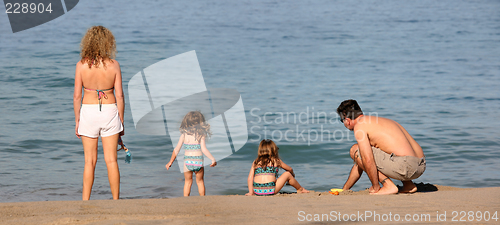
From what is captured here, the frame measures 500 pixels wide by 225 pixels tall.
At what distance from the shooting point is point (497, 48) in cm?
1895

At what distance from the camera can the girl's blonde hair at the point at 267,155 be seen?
15.9 ft

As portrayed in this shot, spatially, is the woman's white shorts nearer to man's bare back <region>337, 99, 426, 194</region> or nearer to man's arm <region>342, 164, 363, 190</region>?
man's bare back <region>337, 99, 426, 194</region>

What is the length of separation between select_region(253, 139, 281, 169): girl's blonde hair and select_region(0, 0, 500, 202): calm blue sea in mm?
1294

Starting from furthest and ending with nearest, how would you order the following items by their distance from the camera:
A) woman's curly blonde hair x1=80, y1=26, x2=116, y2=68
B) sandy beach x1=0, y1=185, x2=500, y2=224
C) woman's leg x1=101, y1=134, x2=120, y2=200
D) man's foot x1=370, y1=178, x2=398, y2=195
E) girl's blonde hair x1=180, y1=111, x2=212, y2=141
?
girl's blonde hair x1=180, y1=111, x2=212, y2=141
man's foot x1=370, y1=178, x2=398, y2=195
woman's leg x1=101, y1=134, x2=120, y2=200
woman's curly blonde hair x1=80, y1=26, x2=116, y2=68
sandy beach x1=0, y1=185, x2=500, y2=224

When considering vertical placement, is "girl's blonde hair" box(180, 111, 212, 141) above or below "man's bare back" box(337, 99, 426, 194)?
above

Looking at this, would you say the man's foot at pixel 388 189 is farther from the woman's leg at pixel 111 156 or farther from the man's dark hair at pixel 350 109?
the woman's leg at pixel 111 156

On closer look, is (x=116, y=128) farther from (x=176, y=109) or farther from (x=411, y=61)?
(x=411, y=61)

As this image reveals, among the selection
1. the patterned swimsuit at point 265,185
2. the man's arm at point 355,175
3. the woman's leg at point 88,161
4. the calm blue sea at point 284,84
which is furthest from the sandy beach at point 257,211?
the calm blue sea at point 284,84

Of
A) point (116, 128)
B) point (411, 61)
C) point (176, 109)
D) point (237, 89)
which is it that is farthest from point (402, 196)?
point (411, 61)

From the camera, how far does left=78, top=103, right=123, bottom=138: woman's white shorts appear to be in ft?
12.8

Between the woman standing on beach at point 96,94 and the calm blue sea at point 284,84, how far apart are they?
191cm

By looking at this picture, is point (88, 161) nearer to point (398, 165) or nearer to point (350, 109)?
point (350, 109)

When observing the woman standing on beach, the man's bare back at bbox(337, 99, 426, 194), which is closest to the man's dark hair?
the man's bare back at bbox(337, 99, 426, 194)

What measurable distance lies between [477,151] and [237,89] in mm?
6649
